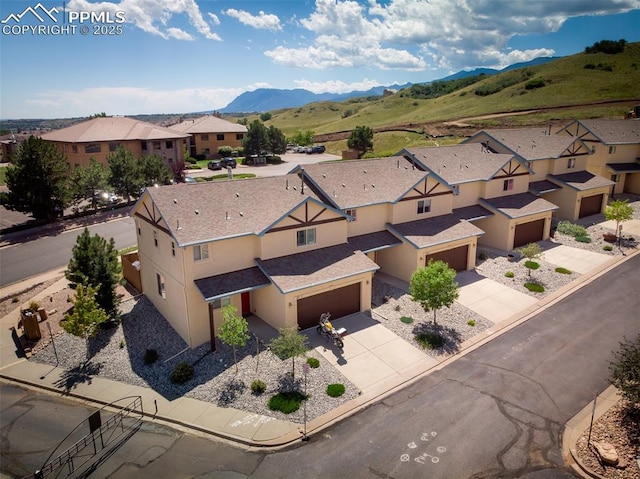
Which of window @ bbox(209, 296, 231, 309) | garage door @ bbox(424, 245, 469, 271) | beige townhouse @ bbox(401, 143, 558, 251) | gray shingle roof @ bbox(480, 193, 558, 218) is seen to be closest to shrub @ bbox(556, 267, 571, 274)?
beige townhouse @ bbox(401, 143, 558, 251)

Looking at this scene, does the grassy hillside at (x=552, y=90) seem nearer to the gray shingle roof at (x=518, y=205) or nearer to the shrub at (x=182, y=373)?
the gray shingle roof at (x=518, y=205)

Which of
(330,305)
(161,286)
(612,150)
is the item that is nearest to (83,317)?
(161,286)

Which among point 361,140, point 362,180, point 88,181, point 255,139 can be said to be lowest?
point 88,181

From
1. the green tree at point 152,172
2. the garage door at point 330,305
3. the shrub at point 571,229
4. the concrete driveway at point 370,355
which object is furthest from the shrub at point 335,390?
the green tree at point 152,172

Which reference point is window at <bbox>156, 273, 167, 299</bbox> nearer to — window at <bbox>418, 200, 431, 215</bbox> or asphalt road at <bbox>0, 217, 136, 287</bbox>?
asphalt road at <bbox>0, 217, 136, 287</bbox>

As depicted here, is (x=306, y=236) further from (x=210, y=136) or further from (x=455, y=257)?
(x=210, y=136)
